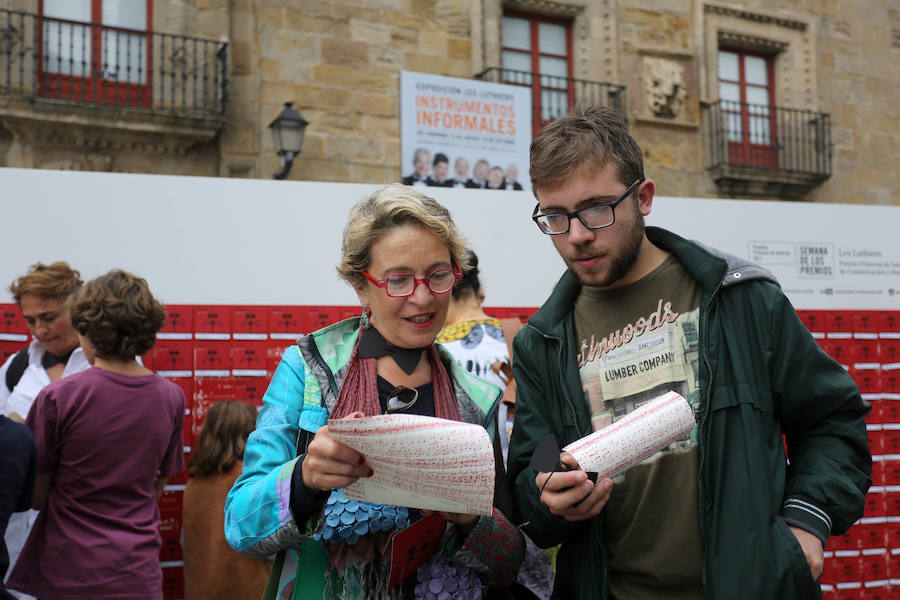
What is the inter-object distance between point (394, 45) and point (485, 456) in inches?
380

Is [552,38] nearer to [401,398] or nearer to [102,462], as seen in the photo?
[102,462]

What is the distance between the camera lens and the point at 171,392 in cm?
306

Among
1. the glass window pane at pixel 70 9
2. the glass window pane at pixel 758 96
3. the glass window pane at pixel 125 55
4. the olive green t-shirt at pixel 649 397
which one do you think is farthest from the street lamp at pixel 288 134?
the glass window pane at pixel 758 96

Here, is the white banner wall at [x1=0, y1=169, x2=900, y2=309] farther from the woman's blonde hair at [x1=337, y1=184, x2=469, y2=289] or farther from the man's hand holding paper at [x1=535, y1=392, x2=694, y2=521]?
the man's hand holding paper at [x1=535, y1=392, x2=694, y2=521]

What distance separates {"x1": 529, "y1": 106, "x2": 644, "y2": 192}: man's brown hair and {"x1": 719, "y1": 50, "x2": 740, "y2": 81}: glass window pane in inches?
500

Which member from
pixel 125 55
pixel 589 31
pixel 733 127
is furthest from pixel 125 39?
pixel 733 127

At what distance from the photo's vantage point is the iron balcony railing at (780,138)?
13047 mm

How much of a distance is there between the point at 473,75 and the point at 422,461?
399 inches

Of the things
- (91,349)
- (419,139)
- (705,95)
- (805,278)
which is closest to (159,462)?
(91,349)

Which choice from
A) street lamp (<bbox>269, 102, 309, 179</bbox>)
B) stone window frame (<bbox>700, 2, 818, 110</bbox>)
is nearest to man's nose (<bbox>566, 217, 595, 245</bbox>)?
street lamp (<bbox>269, 102, 309, 179</bbox>)

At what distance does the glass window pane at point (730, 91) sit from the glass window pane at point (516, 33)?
3600mm

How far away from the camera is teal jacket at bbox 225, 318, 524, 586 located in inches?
63.5

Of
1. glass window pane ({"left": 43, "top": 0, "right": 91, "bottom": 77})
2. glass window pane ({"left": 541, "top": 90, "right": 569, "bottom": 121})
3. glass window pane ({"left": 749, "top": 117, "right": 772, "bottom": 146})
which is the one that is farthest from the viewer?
glass window pane ({"left": 749, "top": 117, "right": 772, "bottom": 146})

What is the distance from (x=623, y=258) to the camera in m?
1.86
